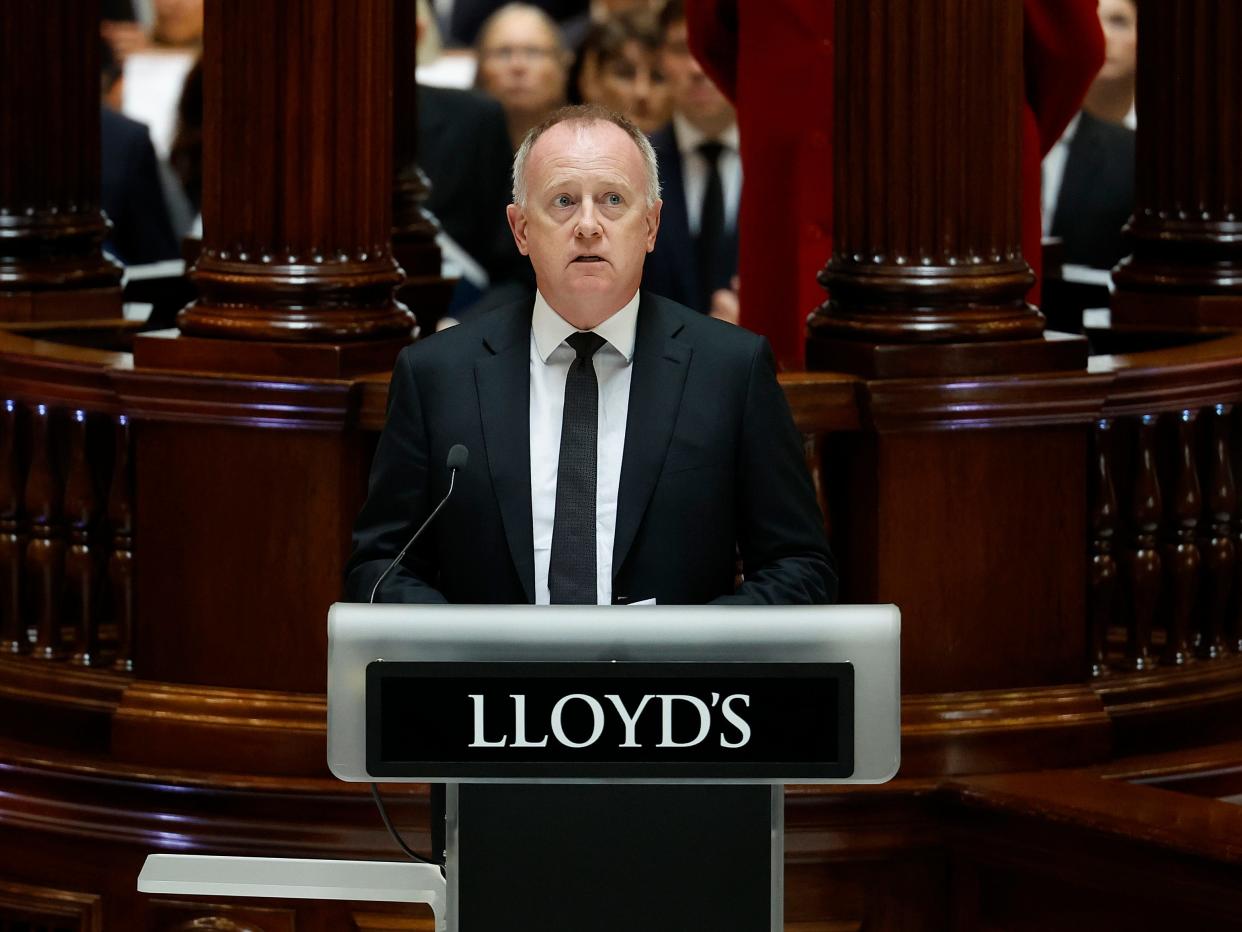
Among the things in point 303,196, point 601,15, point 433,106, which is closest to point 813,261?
point 303,196

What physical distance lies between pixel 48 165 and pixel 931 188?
2550 millimetres

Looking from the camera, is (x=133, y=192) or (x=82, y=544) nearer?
(x=82, y=544)

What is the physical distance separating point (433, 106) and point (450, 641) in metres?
6.03

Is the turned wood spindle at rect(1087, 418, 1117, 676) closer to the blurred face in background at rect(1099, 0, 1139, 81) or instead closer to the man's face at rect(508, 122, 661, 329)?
the man's face at rect(508, 122, 661, 329)

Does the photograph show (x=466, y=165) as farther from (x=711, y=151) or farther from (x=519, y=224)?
(x=519, y=224)

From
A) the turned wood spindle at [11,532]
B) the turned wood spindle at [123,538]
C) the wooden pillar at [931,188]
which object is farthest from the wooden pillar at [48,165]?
the wooden pillar at [931,188]

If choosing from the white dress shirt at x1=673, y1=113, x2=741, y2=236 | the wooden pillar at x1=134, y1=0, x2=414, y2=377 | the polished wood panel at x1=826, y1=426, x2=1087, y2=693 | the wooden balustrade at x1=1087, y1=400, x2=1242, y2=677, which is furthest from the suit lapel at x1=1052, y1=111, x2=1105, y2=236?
the wooden pillar at x1=134, y1=0, x2=414, y2=377

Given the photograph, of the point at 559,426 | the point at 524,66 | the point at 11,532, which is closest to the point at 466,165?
the point at 524,66

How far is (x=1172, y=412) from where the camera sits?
14.9ft

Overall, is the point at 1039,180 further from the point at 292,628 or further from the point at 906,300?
the point at 292,628

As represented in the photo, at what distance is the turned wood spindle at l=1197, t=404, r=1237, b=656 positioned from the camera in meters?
4.62

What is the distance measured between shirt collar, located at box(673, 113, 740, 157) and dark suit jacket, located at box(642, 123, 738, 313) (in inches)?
1.0

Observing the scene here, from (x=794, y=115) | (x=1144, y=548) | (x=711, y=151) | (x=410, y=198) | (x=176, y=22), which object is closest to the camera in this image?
(x=1144, y=548)

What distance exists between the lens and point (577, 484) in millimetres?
2943
